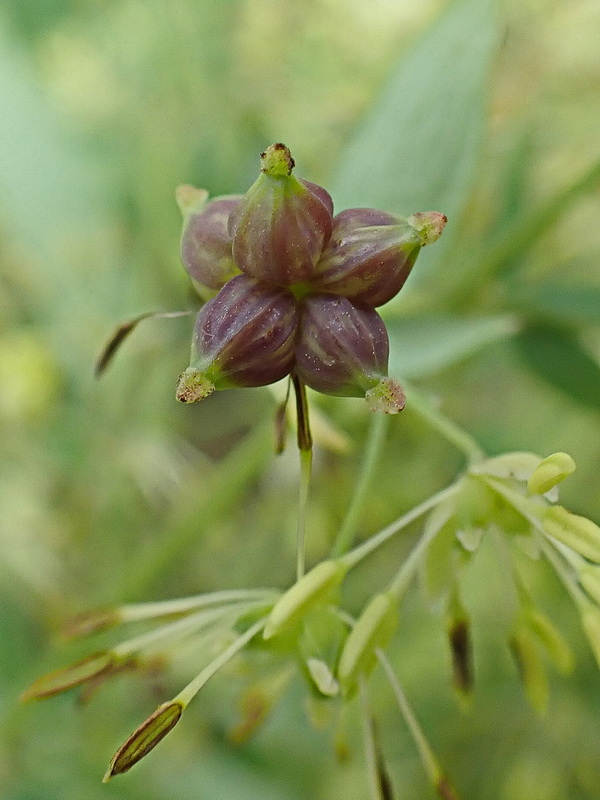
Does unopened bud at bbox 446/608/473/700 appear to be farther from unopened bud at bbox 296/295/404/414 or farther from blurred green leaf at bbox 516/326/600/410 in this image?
blurred green leaf at bbox 516/326/600/410

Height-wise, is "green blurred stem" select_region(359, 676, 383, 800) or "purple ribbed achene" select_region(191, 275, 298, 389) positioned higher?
"purple ribbed achene" select_region(191, 275, 298, 389)

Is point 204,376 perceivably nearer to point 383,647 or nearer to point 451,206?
point 383,647

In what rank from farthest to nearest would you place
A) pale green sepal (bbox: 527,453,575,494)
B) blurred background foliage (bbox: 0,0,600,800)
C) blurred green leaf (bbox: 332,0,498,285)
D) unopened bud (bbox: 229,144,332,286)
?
blurred background foliage (bbox: 0,0,600,800) → blurred green leaf (bbox: 332,0,498,285) → pale green sepal (bbox: 527,453,575,494) → unopened bud (bbox: 229,144,332,286)

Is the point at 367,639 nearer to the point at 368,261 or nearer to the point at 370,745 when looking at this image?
the point at 370,745

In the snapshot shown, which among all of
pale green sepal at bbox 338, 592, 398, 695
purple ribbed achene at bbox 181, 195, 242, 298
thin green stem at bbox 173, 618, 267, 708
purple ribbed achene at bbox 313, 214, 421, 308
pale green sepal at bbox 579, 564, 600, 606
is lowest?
thin green stem at bbox 173, 618, 267, 708

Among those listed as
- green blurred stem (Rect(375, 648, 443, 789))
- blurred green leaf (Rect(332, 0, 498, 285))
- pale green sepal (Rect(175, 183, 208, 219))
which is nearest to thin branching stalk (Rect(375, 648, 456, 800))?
green blurred stem (Rect(375, 648, 443, 789))

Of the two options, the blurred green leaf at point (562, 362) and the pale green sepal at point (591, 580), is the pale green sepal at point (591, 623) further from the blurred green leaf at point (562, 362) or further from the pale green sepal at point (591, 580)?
the blurred green leaf at point (562, 362)

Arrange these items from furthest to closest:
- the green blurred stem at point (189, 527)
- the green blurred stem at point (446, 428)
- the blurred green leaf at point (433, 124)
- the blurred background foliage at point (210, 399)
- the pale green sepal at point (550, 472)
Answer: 1. the blurred background foliage at point (210, 399)
2. the green blurred stem at point (189, 527)
3. the blurred green leaf at point (433, 124)
4. the green blurred stem at point (446, 428)
5. the pale green sepal at point (550, 472)

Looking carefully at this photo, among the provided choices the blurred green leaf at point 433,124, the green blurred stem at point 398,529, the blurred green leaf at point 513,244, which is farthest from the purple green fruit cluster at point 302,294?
the blurred green leaf at point 513,244
